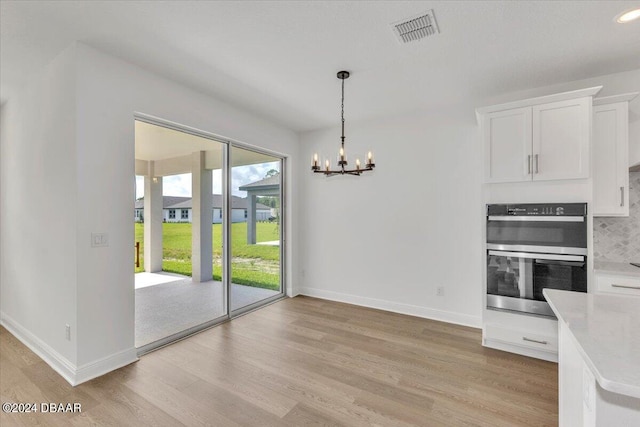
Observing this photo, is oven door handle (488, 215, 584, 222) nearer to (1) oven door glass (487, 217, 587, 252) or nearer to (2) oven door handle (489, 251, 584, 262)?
(1) oven door glass (487, 217, 587, 252)

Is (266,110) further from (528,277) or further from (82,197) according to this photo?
(528,277)

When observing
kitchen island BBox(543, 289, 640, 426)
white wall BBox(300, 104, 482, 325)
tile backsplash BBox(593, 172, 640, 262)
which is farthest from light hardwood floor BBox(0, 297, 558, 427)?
tile backsplash BBox(593, 172, 640, 262)

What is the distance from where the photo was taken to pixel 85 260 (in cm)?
243

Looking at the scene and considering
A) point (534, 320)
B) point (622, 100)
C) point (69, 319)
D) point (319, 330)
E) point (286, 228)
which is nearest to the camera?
point (69, 319)

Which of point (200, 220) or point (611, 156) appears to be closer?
point (611, 156)

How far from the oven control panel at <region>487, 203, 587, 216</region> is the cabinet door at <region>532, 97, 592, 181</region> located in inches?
10.4

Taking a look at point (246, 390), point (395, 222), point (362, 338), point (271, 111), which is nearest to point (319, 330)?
point (362, 338)

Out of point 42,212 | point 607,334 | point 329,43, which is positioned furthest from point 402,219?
point 42,212

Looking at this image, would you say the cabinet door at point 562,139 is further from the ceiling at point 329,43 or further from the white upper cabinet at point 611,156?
the ceiling at point 329,43

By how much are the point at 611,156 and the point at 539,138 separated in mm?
641

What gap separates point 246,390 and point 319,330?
1.32 metres

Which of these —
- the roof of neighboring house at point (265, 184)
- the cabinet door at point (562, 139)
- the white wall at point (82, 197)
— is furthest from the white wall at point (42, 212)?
the cabinet door at point (562, 139)

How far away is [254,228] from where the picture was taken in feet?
14.6

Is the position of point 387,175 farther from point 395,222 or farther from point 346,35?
point 346,35
